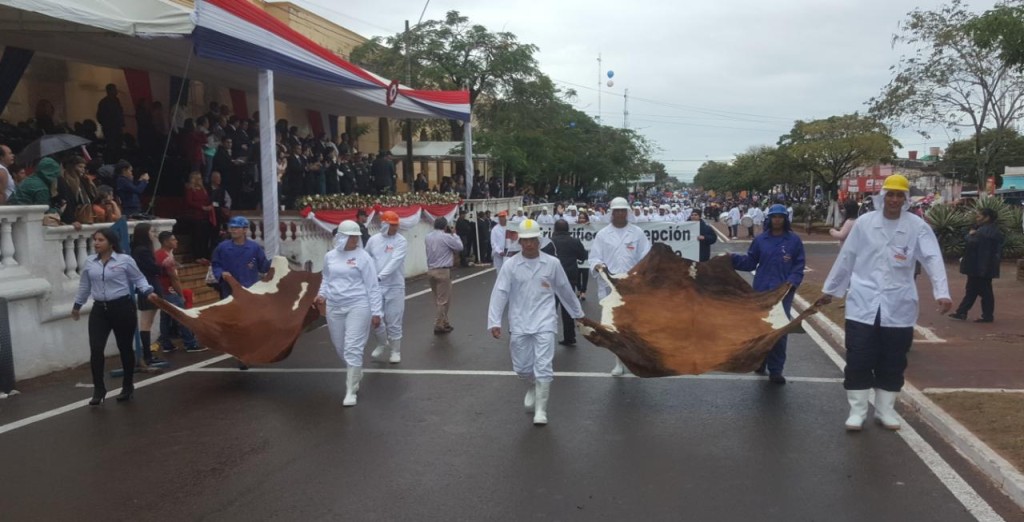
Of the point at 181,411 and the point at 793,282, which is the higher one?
the point at 793,282

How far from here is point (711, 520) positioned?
4664 millimetres

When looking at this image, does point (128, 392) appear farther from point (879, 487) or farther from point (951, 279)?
point (951, 279)

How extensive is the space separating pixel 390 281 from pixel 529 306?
3.26 m

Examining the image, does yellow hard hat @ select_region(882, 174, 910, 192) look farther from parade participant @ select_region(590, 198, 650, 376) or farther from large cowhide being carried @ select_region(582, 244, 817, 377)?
parade participant @ select_region(590, 198, 650, 376)

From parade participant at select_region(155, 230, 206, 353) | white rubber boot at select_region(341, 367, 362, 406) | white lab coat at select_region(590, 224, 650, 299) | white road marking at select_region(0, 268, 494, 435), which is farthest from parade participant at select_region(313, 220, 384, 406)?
white lab coat at select_region(590, 224, 650, 299)

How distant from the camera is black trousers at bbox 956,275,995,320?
460 inches

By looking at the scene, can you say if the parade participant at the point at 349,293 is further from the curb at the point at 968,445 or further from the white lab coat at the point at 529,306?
the curb at the point at 968,445

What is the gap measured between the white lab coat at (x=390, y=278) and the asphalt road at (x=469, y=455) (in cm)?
95

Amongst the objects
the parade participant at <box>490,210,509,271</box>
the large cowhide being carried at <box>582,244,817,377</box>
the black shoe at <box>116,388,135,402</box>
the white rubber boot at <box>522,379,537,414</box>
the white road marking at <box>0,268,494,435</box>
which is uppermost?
the parade participant at <box>490,210,509,271</box>

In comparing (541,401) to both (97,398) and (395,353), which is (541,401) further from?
(97,398)

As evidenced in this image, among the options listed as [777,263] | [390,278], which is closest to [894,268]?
[777,263]

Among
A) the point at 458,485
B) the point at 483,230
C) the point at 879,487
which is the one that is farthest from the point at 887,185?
the point at 483,230

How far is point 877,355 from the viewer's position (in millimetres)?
6516

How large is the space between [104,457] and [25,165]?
631cm
